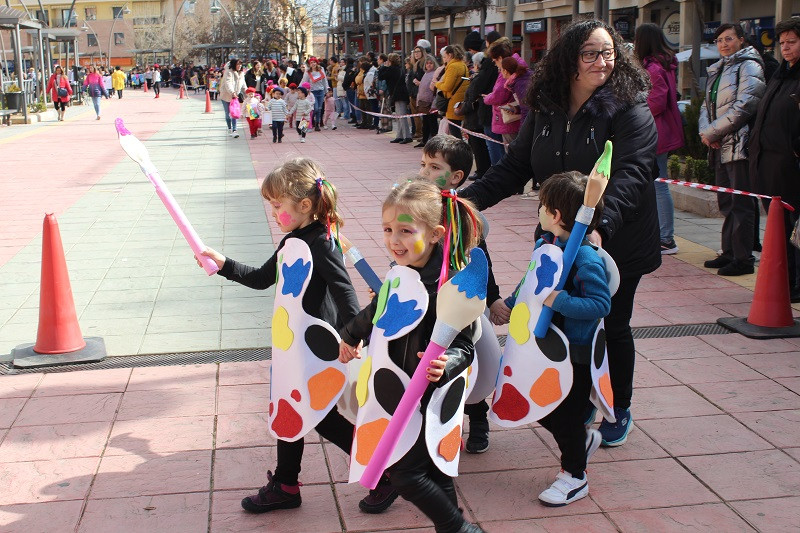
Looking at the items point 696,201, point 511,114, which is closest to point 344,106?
point 511,114

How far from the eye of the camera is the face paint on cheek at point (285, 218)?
11.4ft

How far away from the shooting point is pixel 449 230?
299 centimetres

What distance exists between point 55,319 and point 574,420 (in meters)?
3.31

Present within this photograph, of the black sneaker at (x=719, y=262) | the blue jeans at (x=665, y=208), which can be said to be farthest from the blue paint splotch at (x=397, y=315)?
the blue jeans at (x=665, y=208)

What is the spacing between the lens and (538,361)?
11.4ft

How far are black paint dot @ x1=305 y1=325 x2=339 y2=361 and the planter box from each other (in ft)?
22.7

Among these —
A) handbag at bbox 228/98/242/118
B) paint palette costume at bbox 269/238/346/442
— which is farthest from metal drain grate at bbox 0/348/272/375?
handbag at bbox 228/98/242/118

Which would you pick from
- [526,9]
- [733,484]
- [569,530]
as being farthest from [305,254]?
[526,9]

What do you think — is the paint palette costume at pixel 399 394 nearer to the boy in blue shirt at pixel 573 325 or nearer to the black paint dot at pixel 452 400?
the black paint dot at pixel 452 400

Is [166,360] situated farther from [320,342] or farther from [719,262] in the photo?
[719,262]

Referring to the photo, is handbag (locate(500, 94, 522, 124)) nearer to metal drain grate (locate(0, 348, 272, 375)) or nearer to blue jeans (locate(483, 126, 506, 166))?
blue jeans (locate(483, 126, 506, 166))

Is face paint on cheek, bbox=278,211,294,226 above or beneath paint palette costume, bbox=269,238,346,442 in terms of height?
above

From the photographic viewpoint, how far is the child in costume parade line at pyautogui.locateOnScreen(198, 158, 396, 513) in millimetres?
3383

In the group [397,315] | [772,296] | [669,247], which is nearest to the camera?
[397,315]
